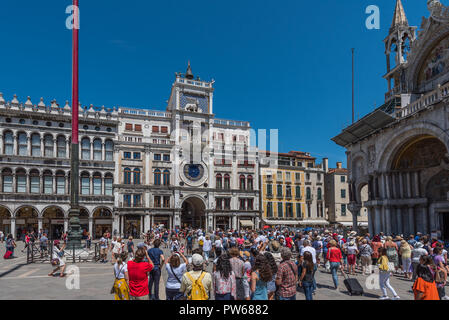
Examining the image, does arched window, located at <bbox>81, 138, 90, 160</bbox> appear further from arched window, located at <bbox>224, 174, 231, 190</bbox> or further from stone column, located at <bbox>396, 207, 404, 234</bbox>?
stone column, located at <bbox>396, 207, 404, 234</bbox>

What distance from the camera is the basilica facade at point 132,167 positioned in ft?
135

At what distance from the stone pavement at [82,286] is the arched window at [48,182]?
90.7ft

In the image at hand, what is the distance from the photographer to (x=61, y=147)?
43312 millimetres

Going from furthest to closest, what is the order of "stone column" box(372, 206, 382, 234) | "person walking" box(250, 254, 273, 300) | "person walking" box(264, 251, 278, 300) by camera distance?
"stone column" box(372, 206, 382, 234) < "person walking" box(264, 251, 278, 300) < "person walking" box(250, 254, 273, 300)

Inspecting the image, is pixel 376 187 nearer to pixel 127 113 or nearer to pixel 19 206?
pixel 127 113

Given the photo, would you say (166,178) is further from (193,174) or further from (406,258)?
(406,258)

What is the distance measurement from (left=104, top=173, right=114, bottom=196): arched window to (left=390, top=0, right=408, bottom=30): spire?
35438 millimetres

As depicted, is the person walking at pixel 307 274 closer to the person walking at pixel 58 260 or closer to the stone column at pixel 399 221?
the person walking at pixel 58 260

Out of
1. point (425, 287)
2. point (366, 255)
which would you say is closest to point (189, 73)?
point (366, 255)

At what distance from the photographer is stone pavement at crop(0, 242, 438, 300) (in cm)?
1062

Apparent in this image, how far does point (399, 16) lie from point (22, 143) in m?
41.8

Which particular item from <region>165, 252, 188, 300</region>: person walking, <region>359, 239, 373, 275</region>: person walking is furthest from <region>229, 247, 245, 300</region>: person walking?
<region>359, 239, 373, 275</region>: person walking

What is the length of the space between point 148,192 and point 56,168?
1144 centimetres

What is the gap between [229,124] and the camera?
5244 centimetres
